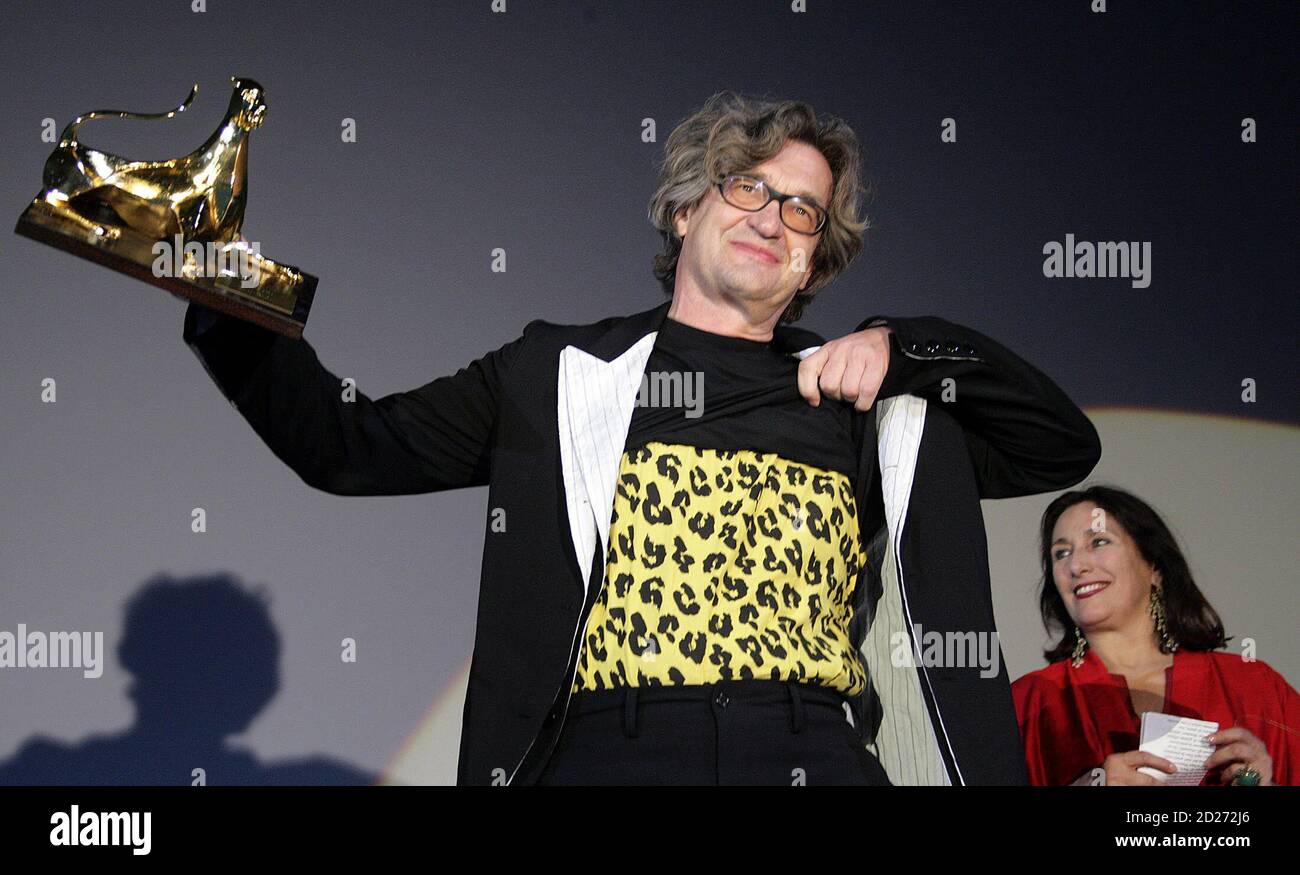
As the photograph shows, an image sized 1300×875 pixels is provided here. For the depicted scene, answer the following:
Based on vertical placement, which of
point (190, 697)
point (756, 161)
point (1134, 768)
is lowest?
point (1134, 768)

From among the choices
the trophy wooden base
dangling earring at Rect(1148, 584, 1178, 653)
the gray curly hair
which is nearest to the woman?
dangling earring at Rect(1148, 584, 1178, 653)

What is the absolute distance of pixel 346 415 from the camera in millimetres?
2012

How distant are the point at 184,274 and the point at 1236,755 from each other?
2.11 m

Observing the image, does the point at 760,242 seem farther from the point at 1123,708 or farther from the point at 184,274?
the point at 1123,708

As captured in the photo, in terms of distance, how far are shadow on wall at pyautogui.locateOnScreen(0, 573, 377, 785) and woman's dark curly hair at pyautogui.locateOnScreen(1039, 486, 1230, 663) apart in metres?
1.45

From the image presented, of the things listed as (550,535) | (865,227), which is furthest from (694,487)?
(865,227)

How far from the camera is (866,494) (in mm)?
2131

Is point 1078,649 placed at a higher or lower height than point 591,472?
lower

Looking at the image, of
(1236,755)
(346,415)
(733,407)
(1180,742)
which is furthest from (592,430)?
(1236,755)

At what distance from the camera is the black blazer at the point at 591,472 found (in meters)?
1.90

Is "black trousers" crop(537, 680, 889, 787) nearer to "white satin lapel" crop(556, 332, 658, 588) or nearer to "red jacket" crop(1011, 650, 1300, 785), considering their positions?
"white satin lapel" crop(556, 332, 658, 588)

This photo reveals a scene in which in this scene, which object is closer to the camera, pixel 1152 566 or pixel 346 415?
pixel 346 415
